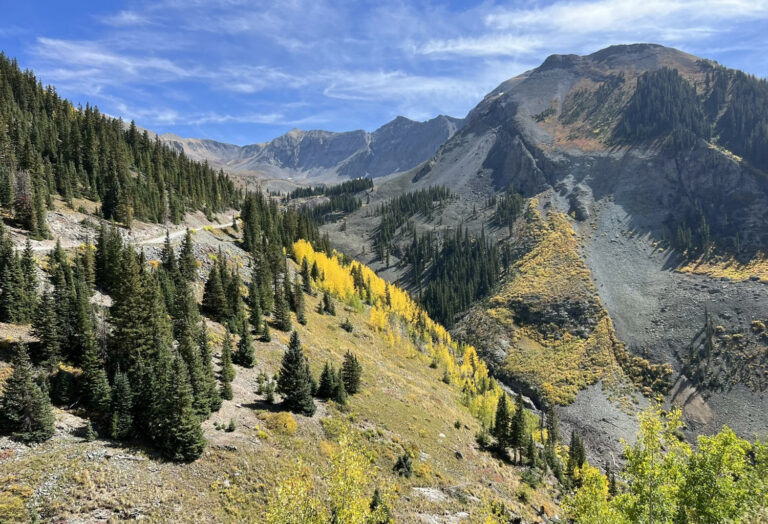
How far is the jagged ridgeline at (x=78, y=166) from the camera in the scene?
5772 centimetres

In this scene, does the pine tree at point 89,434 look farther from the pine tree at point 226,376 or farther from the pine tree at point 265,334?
the pine tree at point 265,334

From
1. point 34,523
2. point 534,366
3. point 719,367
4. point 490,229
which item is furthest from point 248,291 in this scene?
point 490,229

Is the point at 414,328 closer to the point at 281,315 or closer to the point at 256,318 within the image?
the point at 281,315

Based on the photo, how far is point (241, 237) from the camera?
104000 millimetres

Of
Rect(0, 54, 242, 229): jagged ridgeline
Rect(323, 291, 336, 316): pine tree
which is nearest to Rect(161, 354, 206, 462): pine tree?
Rect(0, 54, 242, 229): jagged ridgeline

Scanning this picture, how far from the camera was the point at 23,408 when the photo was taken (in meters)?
23.7

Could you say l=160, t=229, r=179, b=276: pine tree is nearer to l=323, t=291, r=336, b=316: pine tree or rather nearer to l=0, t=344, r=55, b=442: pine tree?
l=0, t=344, r=55, b=442: pine tree

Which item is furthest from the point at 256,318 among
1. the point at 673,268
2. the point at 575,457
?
the point at 673,268

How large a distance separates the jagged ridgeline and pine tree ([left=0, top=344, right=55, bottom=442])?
39.2m

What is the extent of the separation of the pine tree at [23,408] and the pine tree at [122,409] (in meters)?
3.76

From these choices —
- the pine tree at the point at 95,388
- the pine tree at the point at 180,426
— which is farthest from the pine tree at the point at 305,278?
the pine tree at the point at 180,426

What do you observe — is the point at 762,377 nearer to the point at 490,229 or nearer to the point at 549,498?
the point at 549,498

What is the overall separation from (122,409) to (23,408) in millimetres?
5740

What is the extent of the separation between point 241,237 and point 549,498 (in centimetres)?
9039
